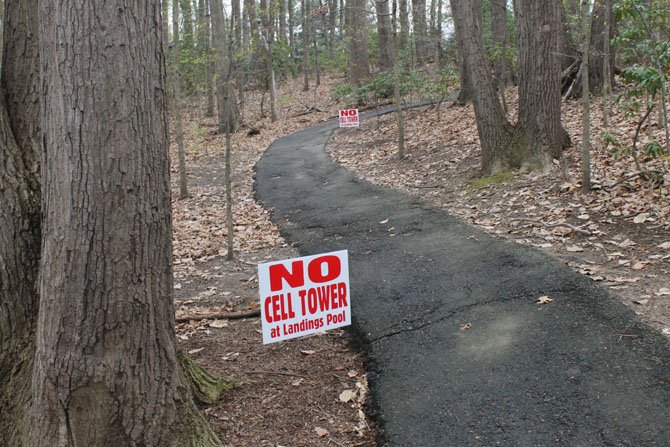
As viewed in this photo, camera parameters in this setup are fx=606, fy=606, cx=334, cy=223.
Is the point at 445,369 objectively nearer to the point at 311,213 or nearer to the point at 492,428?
the point at 492,428

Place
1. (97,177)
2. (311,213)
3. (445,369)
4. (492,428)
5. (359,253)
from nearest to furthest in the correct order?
(97,177)
(492,428)
(445,369)
(359,253)
(311,213)

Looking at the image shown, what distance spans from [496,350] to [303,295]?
1.74 m

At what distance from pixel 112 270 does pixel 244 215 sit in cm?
913

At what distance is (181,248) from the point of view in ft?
33.8

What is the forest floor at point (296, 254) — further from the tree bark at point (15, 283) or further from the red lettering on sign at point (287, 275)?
the tree bark at point (15, 283)

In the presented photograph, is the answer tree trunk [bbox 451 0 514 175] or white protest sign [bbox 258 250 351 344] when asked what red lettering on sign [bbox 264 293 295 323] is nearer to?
white protest sign [bbox 258 250 351 344]

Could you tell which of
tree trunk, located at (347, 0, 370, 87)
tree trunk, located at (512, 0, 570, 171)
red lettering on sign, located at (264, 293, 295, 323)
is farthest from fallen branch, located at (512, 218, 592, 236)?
tree trunk, located at (347, 0, 370, 87)

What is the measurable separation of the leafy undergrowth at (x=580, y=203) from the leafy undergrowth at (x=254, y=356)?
105 inches

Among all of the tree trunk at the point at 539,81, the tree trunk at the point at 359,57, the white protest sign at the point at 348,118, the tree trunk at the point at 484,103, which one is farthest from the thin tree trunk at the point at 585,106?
the tree trunk at the point at 359,57

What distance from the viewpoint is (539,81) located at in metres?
10.0

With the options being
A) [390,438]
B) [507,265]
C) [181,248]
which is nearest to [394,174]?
[181,248]

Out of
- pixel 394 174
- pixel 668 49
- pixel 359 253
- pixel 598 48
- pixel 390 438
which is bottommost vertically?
pixel 390 438

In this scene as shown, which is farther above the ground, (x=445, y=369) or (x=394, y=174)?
(x=394, y=174)

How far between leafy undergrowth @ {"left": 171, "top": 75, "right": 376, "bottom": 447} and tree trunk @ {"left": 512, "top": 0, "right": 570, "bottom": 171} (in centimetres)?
455
